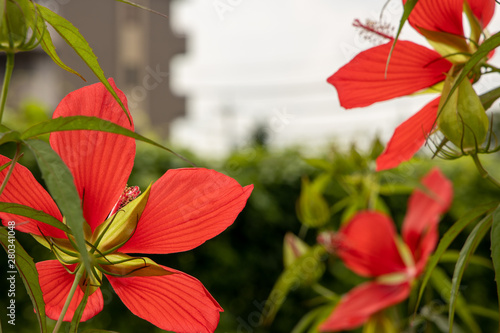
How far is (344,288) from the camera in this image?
2.33 meters

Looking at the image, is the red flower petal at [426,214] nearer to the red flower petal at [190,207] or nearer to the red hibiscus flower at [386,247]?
A: the red hibiscus flower at [386,247]

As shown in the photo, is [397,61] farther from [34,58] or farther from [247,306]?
[34,58]

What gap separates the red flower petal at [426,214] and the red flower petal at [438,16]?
1.21 feet

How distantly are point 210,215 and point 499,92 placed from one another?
143 millimetres

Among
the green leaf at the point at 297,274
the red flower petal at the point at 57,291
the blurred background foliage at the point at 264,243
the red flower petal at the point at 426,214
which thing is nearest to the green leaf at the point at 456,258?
the red flower petal at the point at 426,214

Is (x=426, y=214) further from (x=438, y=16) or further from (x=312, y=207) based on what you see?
(x=438, y=16)

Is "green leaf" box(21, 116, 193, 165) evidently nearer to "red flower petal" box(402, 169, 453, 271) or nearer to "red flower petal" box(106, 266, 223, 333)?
"red flower petal" box(106, 266, 223, 333)

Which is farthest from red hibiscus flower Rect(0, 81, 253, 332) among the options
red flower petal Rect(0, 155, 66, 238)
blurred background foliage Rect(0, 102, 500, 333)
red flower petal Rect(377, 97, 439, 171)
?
blurred background foliage Rect(0, 102, 500, 333)

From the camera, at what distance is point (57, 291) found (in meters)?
0.22

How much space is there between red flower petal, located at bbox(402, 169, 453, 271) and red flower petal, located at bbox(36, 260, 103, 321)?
460mm

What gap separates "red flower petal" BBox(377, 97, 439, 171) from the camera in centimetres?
27

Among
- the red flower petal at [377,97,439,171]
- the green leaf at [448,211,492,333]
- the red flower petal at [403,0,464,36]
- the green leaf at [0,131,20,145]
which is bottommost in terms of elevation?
the green leaf at [448,211,492,333]

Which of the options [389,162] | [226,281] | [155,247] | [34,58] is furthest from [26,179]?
[34,58]

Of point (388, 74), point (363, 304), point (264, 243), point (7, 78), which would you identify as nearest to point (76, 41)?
point (7, 78)
